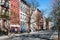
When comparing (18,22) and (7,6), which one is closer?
(7,6)

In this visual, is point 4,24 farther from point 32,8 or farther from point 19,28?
point 32,8

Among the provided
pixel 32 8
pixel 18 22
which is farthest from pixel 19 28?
pixel 32 8

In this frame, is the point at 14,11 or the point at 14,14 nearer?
the point at 14,14

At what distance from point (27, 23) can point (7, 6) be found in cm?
2820

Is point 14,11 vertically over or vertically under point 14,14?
over

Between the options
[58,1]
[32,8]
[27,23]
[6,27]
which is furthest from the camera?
[27,23]

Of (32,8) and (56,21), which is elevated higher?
(32,8)

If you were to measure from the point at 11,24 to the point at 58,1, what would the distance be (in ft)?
153

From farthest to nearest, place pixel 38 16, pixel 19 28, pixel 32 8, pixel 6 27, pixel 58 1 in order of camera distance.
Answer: pixel 38 16 < pixel 32 8 < pixel 19 28 < pixel 6 27 < pixel 58 1

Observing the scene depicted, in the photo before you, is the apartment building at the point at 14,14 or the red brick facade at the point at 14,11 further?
the apartment building at the point at 14,14

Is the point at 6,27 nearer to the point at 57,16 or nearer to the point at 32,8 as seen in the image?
the point at 32,8

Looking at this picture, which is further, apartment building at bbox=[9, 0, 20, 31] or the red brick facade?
apartment building at bbox=[9, 0, 20, 31]

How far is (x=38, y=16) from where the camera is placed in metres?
118

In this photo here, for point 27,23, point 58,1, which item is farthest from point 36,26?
point 58,1
